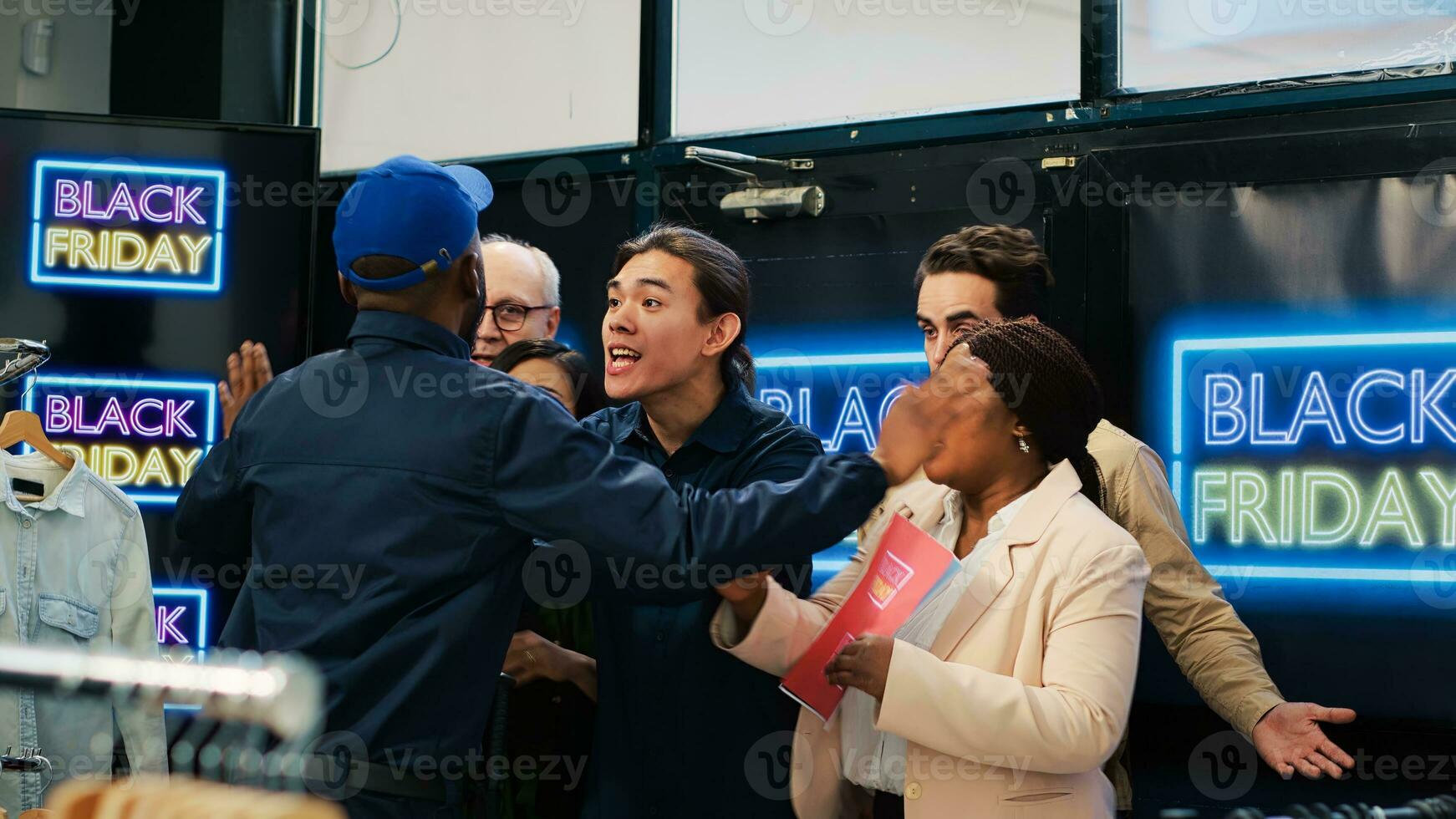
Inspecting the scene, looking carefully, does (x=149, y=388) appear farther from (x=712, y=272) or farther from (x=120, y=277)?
(x=712, y=272)

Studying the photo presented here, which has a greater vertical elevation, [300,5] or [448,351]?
[300,5]

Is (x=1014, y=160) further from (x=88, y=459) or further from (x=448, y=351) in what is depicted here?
(x=88, y=459)

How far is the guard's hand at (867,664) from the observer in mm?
2156

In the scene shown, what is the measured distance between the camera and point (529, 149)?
17.0 feet

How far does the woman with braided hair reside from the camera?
6.95ft

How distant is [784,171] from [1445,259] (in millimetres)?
1953

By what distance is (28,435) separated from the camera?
3.44 metres

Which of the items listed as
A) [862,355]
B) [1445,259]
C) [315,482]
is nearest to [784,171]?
[862,355]

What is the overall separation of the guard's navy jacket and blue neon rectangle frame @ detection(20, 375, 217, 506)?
267cm

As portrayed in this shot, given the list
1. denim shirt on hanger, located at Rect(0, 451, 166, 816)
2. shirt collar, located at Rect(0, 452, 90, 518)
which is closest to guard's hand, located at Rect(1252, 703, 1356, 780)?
denim shirt on hanger, located at Rect(0, 451, 166, 816)

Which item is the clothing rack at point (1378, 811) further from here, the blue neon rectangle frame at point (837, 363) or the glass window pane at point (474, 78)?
the glass window pane at point (474, 78)

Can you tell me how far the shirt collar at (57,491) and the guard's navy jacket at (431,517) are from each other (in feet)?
4.76

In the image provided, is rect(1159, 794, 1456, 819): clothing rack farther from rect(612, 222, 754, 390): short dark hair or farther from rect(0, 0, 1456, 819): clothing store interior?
rect(612, 222, 754, 390): short dark hair

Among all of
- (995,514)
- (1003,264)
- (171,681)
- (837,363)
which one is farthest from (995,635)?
(837,363)
